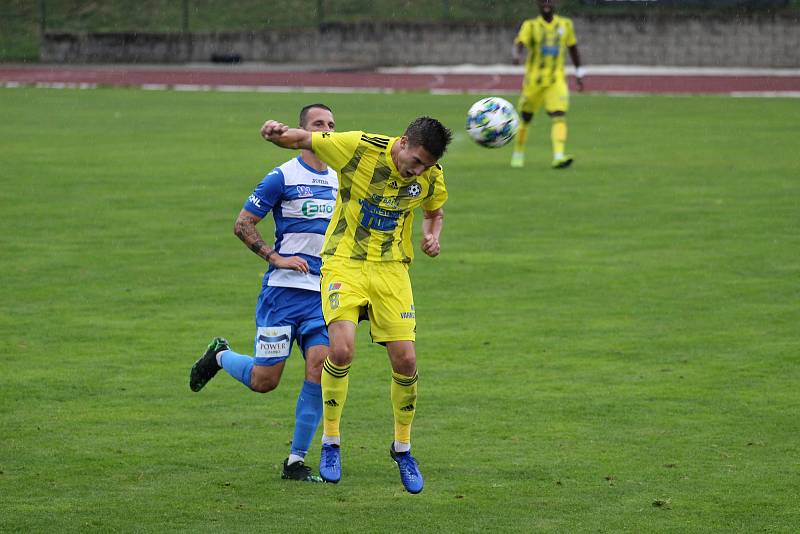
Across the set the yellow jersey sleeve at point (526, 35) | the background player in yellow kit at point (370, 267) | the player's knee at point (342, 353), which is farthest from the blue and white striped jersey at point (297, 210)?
the yellow jersey sleeve at point (526, 35)

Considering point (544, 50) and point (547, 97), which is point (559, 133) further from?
point (544, 50)

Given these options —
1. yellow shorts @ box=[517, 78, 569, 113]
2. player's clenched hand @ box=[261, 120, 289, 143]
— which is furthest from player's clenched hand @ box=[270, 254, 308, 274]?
yellow shorts @ box=[517, 78, 569, 113]

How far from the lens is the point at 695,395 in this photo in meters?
9.43

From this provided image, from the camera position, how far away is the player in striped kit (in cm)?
783

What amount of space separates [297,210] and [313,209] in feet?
0.30

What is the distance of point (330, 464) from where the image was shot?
7.39 meters

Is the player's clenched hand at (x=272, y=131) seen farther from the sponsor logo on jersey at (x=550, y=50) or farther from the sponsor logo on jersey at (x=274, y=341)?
the sponsor logo on jersey at (x=550, y=50)

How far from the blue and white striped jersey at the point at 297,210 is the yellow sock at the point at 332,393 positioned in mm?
662

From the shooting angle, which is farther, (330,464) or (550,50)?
(550,50)

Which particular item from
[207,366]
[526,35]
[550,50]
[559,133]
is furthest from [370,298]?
[526,35]

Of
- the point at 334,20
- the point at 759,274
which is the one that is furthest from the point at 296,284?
the point at 334,20

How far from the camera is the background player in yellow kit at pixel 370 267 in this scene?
734 cm

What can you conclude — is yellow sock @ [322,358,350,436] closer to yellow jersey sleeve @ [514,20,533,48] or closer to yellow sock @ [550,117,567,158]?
yellow sock @ [550,117,567,158]

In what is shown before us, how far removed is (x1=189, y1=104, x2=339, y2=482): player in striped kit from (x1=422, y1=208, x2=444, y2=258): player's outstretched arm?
0.59 m
